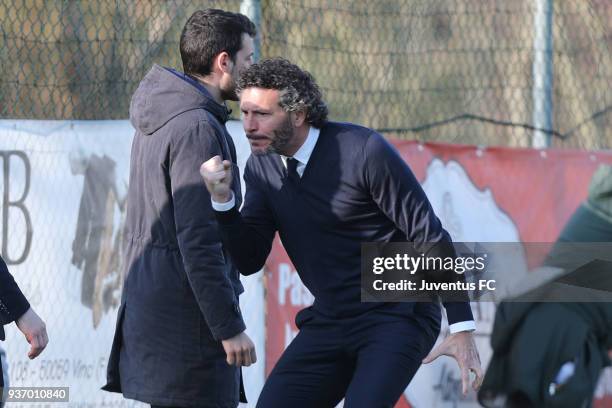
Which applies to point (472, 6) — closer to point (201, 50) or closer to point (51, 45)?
point (51, 45)

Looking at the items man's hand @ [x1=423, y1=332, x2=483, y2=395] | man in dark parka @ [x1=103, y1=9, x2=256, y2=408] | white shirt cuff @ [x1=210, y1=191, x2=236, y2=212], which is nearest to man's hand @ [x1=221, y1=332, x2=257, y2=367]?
man in dark parka @ [x1=103, y1=9, x2=256, y2=408]

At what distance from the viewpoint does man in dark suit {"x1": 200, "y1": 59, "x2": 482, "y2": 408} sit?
3885mm

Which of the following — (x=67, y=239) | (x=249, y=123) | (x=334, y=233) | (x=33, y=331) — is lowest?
(x=33, y=331)

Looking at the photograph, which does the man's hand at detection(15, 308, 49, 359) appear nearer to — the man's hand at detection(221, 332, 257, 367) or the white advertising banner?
the man's hand at detection(221, 332, 257, 367)

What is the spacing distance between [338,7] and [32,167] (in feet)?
6.49

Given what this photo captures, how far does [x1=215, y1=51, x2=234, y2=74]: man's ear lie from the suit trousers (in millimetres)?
979

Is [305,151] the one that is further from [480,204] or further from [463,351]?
[480,204]

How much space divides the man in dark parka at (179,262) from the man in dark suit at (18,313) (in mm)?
315

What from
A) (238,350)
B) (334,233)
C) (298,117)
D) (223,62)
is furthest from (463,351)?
(223,62)

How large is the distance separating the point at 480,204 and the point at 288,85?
8.76ft

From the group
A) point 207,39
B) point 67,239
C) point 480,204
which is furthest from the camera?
point 480,204

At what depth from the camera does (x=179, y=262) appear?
4.03 m

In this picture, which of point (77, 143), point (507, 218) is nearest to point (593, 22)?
point (507, 218)

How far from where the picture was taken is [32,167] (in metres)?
5.65
